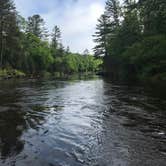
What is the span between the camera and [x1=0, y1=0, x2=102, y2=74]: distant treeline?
44.6 meters

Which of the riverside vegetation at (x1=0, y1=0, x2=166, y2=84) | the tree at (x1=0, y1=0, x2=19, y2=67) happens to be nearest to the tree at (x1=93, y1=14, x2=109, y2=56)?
the riverside vegetation at (x1=0, y1=0, x2=166, y2=84)

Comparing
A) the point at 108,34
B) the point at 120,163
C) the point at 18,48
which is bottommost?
the point at 120,163

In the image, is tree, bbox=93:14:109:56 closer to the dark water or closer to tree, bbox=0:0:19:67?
tree, bbox=0:0:19:67

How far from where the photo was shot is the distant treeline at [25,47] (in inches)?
1756

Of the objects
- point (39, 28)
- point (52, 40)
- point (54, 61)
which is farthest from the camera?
point (52, 40)

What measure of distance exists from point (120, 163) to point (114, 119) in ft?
14.2

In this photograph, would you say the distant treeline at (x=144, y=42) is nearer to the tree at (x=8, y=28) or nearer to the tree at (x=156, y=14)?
the tree at (x=156, y=14)

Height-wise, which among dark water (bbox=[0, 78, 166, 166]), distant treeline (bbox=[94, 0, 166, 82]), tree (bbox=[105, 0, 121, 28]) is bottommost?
dark water (bbox=[0, 78, 166, 166])

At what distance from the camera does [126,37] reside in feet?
134

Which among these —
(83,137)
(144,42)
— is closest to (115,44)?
(144,42)

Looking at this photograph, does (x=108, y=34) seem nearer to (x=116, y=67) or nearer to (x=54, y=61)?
(x=116, y=67)

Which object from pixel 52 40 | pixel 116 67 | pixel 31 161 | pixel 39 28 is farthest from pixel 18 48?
pixel 31 161

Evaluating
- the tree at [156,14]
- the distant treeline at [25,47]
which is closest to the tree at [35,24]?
the distant treeline at [25,47]

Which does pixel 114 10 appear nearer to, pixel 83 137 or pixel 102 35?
pixel 102 35
